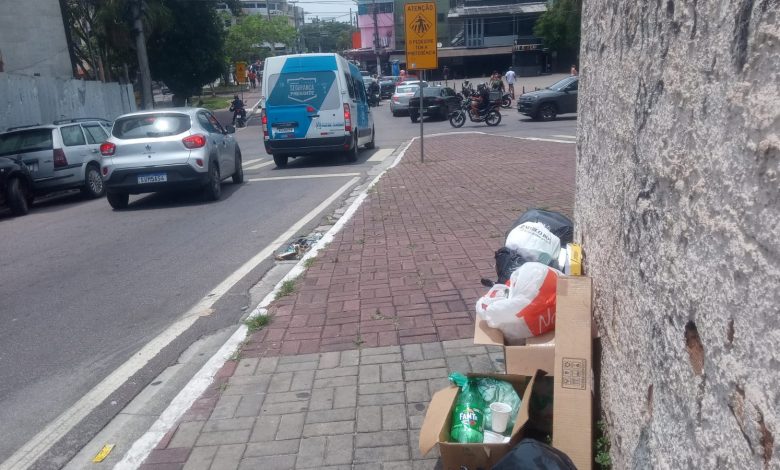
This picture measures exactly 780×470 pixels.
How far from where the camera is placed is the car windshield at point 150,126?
40.3 ft

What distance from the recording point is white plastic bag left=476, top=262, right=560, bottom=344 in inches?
152

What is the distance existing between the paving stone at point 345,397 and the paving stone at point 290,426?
0.75 feet

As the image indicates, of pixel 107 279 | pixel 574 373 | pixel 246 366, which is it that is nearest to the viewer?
pixel 574 373

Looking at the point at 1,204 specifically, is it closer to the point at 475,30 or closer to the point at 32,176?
the point at 32,176

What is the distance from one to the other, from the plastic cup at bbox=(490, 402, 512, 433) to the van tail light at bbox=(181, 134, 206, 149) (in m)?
9.90

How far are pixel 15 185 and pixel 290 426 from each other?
11.2 metres

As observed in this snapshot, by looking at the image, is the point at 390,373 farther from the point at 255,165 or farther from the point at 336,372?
the point at 255,165

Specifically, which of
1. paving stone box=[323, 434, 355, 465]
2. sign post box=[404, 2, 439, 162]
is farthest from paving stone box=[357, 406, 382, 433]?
sign post box=[404, 2, 439, 162]

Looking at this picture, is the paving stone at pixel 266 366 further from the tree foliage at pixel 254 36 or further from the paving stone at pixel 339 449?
the tree foliage at pixel 254 36

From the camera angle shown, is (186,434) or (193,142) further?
(193,142)

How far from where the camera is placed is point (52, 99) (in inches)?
969

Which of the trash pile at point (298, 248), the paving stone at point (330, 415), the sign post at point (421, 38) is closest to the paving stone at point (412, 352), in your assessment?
the paving stone at point (330, 415)

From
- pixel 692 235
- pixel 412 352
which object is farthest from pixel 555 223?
pixel 692 235

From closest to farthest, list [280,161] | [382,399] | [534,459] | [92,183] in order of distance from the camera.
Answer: [534,459], [382,399], [92,183], [280,161]
